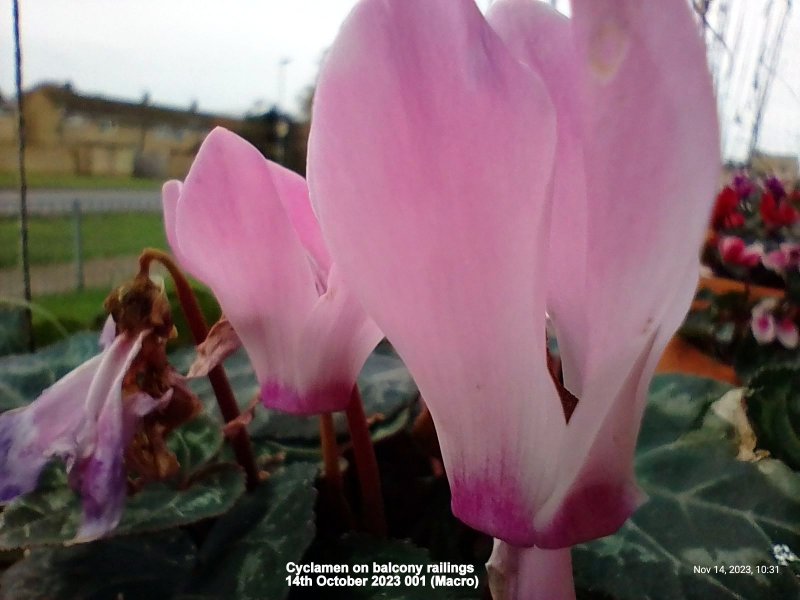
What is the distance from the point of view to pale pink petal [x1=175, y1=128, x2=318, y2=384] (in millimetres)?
256

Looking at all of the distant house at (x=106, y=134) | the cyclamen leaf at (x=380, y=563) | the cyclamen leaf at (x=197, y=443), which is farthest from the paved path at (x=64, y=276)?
the cyclamen leaf at (x=380, y=563)

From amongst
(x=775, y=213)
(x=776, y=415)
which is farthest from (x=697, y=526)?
(x=775, y=213)

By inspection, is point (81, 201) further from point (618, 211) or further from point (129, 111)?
point (618, 211)

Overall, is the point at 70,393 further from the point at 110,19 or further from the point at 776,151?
the point at 776,151

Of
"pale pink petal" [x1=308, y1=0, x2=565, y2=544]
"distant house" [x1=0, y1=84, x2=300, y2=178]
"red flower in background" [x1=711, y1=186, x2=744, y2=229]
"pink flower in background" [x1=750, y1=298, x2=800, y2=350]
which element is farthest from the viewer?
"red flower in background" [x1=711, y1=186, x2=744, y2=229]

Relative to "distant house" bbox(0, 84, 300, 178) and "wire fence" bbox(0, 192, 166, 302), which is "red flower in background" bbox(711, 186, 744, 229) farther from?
"wire fence" bbox(0, 192, 166, 302)

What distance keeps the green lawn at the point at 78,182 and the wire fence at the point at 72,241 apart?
1cm

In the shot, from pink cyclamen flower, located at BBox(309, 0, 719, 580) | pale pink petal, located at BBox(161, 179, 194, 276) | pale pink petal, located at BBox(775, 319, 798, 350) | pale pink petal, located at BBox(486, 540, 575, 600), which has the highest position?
pink cyclamen flower, located at BBox(309, 0, 719, 580)

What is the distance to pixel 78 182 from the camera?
870mm

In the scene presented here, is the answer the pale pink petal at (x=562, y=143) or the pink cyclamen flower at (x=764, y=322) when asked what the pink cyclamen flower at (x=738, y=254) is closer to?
the pink cyclamen flower at (x=764, y=322)

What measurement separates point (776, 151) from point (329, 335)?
0.90 meters

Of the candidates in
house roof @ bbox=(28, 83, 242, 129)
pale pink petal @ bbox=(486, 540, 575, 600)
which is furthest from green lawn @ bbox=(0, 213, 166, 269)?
pale pink petal @ bbox=(486, 540, 575, 600)

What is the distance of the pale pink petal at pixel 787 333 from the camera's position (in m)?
0.93

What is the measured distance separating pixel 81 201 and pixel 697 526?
2.53 ft
